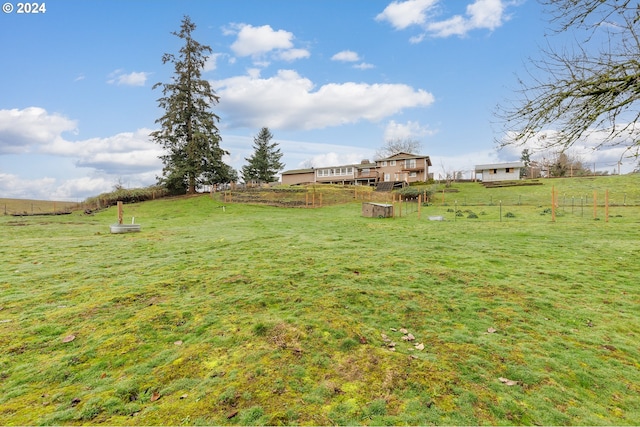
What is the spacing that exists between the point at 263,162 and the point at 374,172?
21133 mm

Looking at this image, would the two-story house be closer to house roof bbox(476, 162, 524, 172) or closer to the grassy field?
house roof bbox(476, 162, 524, 172)

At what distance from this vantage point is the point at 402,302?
542 centimetres

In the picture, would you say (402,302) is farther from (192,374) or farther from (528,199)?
(528,199)

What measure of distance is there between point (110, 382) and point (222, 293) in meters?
2.61

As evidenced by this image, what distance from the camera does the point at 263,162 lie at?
54594 millimetres

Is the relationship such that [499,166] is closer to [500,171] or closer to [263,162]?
[500,171]

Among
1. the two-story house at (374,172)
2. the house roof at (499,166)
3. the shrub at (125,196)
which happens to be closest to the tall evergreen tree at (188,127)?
the shrub at (125,196)

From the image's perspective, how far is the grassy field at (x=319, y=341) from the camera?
2.79 metres

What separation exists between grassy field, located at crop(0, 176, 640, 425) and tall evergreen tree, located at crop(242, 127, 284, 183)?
47.0 m

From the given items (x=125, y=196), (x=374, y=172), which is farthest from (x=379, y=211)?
(x=374, y=172)

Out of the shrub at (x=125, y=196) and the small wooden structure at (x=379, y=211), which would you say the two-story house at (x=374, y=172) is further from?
the small wooden structure at (x=379, y=211)

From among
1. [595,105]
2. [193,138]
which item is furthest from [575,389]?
[193,138]

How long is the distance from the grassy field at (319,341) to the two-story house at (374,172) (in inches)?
1826

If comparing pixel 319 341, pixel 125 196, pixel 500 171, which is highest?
pixel 500 171
